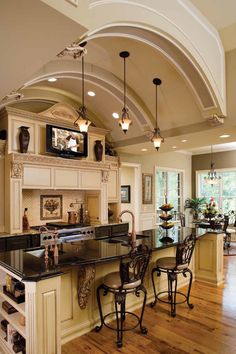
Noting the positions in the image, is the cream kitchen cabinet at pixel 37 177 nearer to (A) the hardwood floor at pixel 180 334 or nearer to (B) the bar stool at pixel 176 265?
(B) the bar stool at pixel 176 265

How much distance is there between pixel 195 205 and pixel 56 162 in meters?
6.13

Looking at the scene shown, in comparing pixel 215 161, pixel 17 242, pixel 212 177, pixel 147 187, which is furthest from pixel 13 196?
pixel 215 161

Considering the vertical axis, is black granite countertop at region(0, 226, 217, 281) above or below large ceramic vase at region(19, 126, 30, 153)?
below

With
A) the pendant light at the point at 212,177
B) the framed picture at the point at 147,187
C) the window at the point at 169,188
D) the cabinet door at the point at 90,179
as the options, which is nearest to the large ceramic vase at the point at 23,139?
the cabinet door at the point at 90,179

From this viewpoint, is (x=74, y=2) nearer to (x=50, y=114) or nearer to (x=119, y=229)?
(x=50, y=114)

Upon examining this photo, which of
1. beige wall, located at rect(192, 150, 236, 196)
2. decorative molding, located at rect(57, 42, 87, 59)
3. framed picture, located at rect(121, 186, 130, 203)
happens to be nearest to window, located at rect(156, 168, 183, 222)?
beige wall, located at rect(192, 150, 236, 196)

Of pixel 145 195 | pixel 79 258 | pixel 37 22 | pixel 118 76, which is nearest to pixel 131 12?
pixel 37 22

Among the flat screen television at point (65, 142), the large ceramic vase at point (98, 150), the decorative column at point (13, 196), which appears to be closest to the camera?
the decorative column at point (13, 196)

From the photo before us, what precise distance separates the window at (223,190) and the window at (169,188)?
928mm

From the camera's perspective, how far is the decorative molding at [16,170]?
14.3ft

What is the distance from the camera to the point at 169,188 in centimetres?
900

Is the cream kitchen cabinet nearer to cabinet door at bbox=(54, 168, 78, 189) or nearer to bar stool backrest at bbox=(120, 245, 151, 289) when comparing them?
cabinet door at bbox=(54, 168, 78, 189)

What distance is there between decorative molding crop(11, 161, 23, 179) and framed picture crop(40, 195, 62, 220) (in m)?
1.03

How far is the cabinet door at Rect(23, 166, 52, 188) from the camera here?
4.57 metres
